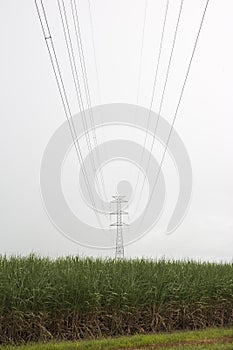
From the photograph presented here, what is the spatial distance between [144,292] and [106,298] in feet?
3.94

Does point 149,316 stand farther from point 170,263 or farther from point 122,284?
point 170,263

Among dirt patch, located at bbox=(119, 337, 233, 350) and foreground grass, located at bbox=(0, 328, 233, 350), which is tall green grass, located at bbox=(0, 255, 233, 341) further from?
dirt patch, located at bbox=(119, 337, 233, 350)

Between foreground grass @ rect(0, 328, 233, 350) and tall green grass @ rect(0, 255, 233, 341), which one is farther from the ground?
tall green grass @ rect(0, 255, 233, 341)

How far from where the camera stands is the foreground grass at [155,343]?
984 centimetres

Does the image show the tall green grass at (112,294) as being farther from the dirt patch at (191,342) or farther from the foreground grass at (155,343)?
the dirt patch at (191,342)

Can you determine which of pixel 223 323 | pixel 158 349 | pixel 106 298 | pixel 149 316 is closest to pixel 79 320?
pixel 106 298

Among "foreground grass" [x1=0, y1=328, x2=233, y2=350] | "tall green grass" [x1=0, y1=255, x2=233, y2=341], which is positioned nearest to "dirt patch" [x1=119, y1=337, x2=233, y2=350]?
"foreground grass" [x1=0, y1=328, x2=233, y2=350]

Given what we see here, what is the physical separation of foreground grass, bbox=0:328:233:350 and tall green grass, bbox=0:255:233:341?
141 cm

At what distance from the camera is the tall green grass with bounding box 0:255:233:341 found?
12.0 meters

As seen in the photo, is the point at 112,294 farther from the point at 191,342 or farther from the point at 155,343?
the point at 191,342

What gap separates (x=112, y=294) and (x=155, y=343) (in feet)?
8.25

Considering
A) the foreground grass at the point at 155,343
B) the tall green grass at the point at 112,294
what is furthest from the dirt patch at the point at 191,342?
the tall green grass at the point at 112,294

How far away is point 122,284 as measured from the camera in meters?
13.3

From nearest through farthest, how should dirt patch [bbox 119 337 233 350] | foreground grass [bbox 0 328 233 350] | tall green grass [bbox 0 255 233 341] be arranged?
1. foreground grass [bbox 0 328 233 350]
2. dirt patch [bbox 119 337 233 350]
3. tall green grass [bbox 0 255 233 341]
